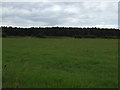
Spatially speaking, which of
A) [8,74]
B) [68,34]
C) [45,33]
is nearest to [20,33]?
[45,33]

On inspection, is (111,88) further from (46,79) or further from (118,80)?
(46,79)

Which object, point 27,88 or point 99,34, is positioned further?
point 99,34

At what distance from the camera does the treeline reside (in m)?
90.9

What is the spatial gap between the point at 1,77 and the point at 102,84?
314cm

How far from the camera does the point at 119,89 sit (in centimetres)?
Answer: 662

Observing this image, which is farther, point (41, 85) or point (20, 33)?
point (20, 33)

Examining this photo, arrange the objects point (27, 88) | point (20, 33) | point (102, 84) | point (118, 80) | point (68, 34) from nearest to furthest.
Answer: point (27, 88) < point (102, 84) < point (118, 80) < point (20, 33) < point (68, 34)

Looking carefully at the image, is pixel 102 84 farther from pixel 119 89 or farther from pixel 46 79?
pixel 46 79

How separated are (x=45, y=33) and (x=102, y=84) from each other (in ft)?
293

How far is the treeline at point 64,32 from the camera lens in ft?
298

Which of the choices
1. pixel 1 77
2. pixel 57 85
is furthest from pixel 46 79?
pixel 1 77

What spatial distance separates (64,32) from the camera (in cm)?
9819

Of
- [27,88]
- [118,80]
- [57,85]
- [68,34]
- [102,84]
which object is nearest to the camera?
[27,88]

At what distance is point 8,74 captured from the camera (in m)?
7.53
